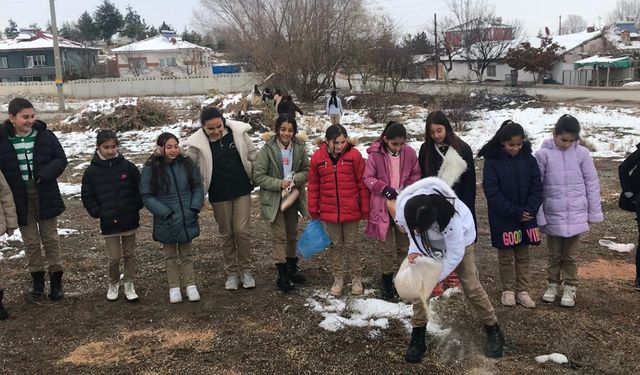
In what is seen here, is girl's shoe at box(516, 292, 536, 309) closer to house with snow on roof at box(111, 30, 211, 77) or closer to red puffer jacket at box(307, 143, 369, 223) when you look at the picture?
red puffer jacket at box(307, 143, 369, 223)

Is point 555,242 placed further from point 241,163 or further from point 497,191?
point 241,163

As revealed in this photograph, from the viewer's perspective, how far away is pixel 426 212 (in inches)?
120

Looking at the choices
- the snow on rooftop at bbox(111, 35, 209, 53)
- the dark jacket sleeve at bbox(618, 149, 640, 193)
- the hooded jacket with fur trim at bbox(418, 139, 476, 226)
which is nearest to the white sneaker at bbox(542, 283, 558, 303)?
the hooded jacket with fur trim at bbox(418, 139, 476, 226)

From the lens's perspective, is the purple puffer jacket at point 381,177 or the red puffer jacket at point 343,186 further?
the red puffer jacket at point 343,186

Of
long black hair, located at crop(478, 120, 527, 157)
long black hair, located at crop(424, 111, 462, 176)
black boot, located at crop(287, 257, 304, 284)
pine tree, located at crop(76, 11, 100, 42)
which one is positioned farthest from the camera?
pine tree, located at crop(76, 11, 100, 42)

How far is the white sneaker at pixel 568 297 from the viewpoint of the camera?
168 inches

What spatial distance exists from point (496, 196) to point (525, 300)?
88 centimetres

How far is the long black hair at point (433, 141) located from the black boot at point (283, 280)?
5.02ft

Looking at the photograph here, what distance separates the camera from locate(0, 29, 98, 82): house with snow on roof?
57.1 metres

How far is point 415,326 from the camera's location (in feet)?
11.6

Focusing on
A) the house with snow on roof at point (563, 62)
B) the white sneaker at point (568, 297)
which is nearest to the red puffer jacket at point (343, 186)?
the white sneaker at point (568, 297)

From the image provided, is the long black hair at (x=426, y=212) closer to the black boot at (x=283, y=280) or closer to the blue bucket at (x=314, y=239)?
the blue bucket at (x=314, y=239)

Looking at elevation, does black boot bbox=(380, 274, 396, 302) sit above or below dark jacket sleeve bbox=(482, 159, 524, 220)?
below

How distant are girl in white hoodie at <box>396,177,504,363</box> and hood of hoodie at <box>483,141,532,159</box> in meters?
0.98
